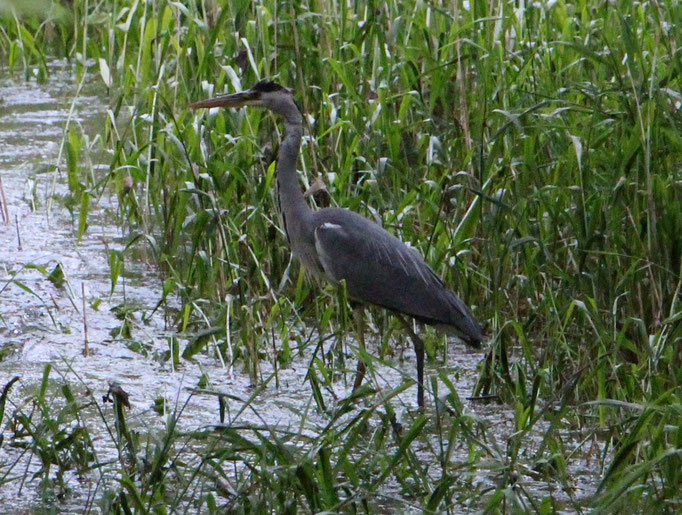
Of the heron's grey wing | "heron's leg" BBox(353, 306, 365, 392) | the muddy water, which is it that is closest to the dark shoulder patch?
the heron's grey wing

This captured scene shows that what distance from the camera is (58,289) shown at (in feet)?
16.0

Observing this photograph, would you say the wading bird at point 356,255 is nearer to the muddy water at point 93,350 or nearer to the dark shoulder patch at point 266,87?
the dark shoulder patch at point 266,87

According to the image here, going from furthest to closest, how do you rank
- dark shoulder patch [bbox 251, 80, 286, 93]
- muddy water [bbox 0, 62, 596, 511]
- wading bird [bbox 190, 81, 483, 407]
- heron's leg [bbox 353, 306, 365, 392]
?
1. dark shoulder patch [bbox 251, 80, 286, 93]
2. wading bird [bbox 190, 81, 483, 407]
3. heron's leg [bbox 353, 306, 365, 392]
4. muddy water [bbox 0, 62, 596, 511]

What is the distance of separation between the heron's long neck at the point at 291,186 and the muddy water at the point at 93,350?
1.64ft

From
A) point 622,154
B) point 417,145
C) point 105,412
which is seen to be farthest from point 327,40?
point 105,412

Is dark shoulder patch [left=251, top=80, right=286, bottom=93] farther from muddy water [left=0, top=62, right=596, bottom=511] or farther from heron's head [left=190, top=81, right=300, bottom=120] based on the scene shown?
muddy water [left=0, top=62, right=596, bottom=511]

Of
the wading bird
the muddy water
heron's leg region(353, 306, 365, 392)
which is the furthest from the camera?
the wading bird

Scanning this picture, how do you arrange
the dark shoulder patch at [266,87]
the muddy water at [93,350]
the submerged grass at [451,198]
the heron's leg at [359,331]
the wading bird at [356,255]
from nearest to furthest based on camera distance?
the submerged grass at [451,198], the muddy water at [93,350], the heron's leg at [359,331], the wading bird at [356,255], the dark shoulder patch at [266,87]

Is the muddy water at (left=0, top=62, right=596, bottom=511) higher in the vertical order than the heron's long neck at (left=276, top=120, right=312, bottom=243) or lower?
lower

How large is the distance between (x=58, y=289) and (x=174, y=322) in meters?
0.58

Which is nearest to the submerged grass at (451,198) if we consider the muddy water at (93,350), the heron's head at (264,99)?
the muddy water at (93,350)

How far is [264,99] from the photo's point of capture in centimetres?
439

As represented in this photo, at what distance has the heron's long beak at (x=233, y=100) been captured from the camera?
438cm

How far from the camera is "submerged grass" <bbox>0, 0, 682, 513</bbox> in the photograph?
3.28 metres
